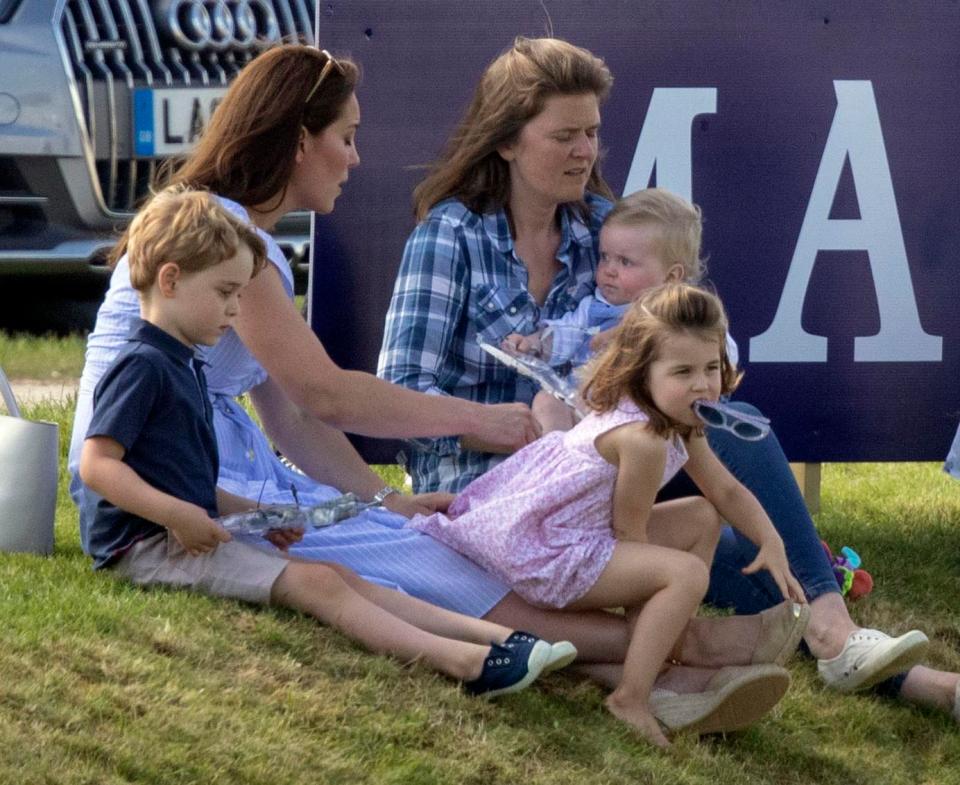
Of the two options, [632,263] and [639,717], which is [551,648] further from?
[632,263]

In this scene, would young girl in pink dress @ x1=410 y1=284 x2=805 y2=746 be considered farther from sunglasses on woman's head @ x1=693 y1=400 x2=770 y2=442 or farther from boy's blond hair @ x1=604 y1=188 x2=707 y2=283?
boy's blond hair @ x1=604 y1=188 x2=707 y2=283

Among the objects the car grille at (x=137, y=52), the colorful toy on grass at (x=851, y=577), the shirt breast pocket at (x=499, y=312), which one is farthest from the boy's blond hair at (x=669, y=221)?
the car grille at (x=137, y=52)

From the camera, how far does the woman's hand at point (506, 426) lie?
162 inches

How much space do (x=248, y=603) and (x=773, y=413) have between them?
2.02 m

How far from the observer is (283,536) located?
3.69m

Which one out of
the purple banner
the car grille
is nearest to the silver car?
the car grille

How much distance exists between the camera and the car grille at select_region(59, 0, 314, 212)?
7316mm

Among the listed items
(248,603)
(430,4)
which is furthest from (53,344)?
(248,603)

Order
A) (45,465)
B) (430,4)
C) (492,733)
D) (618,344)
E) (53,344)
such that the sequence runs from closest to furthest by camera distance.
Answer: (492,733)
(618,344)
(45,465)
(430,4)
(53,344)

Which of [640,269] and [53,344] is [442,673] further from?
[53,344]

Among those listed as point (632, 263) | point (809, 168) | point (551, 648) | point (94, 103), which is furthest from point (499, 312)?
point (94, 103)

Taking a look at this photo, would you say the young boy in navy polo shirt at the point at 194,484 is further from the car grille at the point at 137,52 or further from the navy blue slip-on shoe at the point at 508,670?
the car grille at the point at 137,52

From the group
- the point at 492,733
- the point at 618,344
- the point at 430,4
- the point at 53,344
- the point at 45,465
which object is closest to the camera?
the point at 492,733

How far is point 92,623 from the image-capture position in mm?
3568
